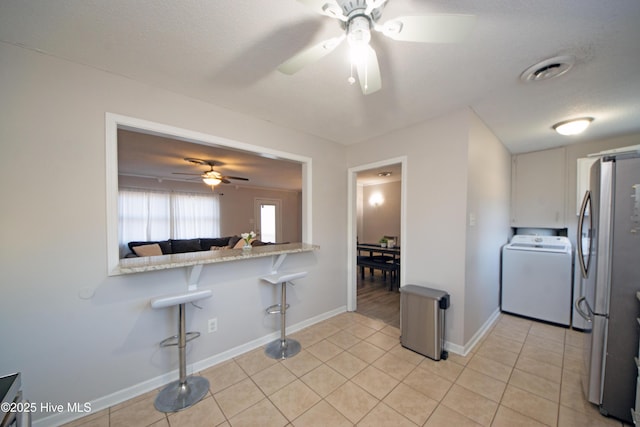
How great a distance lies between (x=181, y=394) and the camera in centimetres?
184

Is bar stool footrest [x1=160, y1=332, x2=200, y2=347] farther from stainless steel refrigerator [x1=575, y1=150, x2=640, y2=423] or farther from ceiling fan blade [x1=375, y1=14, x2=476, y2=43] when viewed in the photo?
stainless steel refrigerator [x1=575, y1=150, x2=640, y2=423]

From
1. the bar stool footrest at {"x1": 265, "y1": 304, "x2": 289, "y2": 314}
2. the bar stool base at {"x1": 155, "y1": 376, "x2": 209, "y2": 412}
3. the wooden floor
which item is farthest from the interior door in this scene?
the bar stool base at {"x1": 155, "y1": 376, "x2": 209, "y2": 412}

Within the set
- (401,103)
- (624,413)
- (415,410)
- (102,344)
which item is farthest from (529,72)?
(102,344)

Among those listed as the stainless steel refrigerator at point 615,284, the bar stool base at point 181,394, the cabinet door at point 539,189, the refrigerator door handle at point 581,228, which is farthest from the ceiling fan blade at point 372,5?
the cabinet door at point 539,189

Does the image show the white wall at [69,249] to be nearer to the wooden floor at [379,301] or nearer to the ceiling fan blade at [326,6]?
the ceiling fan blade at [326,6]

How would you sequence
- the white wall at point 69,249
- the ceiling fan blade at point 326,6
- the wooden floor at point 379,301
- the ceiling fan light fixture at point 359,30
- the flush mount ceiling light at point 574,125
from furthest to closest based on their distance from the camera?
1. the wooden floor at point 379,301
2. the flush mount ceiling light at point 574,125
3. the white wall at point 69,249
4. the ceiling fan light fixture at point 359,30
5. the ceiling fan blade at point 326,6

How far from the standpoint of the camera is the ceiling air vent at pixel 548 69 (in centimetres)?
157

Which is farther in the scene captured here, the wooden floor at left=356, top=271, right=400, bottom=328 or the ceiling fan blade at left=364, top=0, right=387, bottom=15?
the wooden floor at left=356, top=271, right=400, bottom=328

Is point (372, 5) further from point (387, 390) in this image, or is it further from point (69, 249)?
point (387, 390)

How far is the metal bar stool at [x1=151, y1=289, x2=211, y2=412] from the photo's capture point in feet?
5.71

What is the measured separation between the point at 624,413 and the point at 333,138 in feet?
11.0

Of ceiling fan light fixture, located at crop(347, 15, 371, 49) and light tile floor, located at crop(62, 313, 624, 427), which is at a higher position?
ceiling fan light fixture, located at crop(347, 15, 371, 49)

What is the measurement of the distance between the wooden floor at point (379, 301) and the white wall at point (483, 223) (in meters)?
0.98

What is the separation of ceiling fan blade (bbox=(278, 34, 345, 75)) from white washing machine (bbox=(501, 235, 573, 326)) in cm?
358
